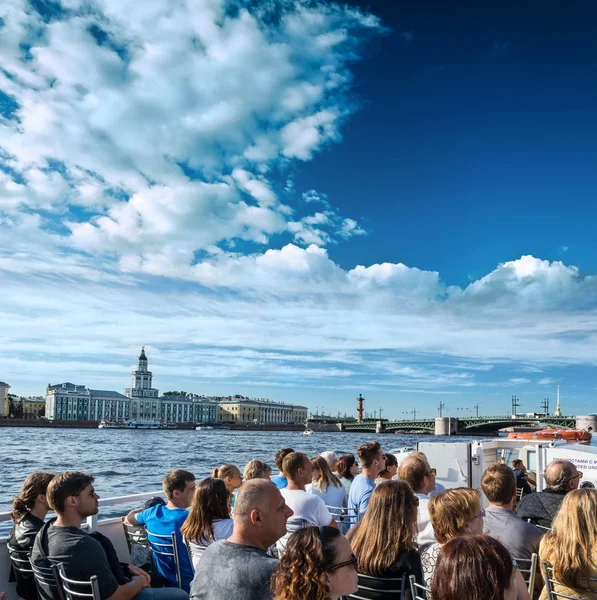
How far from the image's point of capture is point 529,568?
400cm

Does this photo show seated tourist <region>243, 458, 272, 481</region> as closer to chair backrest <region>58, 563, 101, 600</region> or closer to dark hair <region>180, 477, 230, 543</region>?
dark hair <region>180, 477, 230, 543</region>

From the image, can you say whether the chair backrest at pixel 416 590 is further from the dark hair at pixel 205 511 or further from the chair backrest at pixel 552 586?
the dark hair at pixel 205 511

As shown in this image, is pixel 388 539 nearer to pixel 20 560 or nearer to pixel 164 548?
pixel 164 548

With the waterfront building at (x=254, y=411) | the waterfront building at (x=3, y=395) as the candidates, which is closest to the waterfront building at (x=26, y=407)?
the waterfront building at (x=3, y=395)

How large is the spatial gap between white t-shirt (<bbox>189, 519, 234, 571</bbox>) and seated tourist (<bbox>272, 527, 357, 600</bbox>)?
1.77m

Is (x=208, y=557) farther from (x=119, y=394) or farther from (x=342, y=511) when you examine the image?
(x=119, y=394)

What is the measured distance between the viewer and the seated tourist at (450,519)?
3.53 metres

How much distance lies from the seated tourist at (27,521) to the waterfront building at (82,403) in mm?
150160

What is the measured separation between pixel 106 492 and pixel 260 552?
20.6 meters

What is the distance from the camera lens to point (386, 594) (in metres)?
3.28

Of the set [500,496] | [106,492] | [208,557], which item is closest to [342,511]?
[500,496]

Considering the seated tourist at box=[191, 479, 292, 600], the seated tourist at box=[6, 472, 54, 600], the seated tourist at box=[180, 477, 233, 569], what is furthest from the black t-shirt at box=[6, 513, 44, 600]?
the seated tourist at box=[191, 479, 292, 600]

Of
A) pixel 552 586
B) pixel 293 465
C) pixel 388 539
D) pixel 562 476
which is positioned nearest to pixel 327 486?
pixel 293 465

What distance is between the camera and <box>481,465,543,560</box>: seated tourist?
406cm
